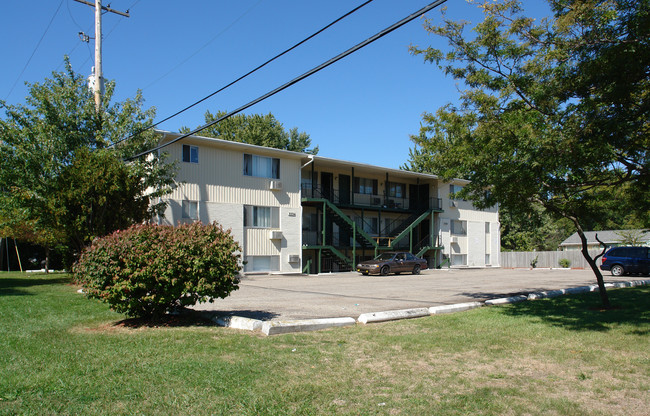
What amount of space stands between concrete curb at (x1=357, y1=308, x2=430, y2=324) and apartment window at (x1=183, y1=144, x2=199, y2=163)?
1874 cm

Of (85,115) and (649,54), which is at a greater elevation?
(85,115)

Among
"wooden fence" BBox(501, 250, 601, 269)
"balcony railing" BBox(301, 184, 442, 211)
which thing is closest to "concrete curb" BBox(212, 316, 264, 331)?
"balcony railing" BBox(301, 184, 442, 211)

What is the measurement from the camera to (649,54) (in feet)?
29.2

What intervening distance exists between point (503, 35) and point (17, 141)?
1887 centimetres

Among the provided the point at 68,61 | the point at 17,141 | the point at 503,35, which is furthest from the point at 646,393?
the point at 68,61

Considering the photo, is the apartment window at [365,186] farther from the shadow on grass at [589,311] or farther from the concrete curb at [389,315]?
the concrete curb at [389,315]

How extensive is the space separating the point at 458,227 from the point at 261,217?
1993cm

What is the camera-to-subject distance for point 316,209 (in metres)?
33.6

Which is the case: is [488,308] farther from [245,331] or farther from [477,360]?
[245,331]

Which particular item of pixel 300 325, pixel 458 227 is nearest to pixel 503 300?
pixel 300 325

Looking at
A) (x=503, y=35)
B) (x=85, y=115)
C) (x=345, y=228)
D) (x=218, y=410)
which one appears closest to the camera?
(x=218, y=410)

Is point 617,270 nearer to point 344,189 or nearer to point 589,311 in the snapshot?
point 344,189

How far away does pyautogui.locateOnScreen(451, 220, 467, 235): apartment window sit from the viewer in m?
41.7

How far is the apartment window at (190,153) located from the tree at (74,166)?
261 cm
